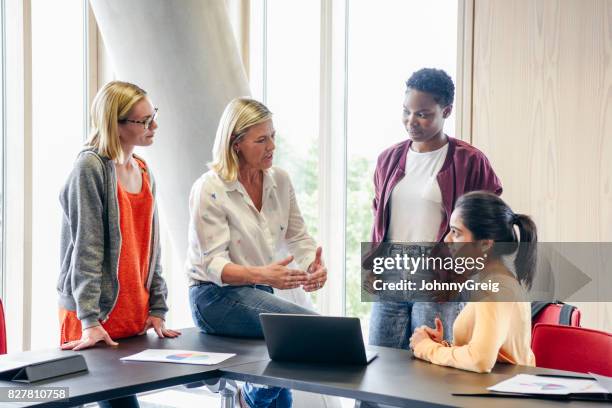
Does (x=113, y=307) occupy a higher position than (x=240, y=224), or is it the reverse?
(x=240, y=224)

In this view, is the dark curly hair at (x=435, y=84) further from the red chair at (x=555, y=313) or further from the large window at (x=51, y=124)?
the large window at (x=51, y=124)

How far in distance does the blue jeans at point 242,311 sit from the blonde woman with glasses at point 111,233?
0.54ft

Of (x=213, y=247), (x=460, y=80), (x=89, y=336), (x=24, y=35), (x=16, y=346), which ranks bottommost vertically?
(x=16, y=346)

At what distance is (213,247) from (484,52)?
2021 mm

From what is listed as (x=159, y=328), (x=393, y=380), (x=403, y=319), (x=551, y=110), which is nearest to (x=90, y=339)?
(x=159, y=328)

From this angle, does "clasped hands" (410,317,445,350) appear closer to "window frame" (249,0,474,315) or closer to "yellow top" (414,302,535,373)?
"yellow top" (414,302,535,373)

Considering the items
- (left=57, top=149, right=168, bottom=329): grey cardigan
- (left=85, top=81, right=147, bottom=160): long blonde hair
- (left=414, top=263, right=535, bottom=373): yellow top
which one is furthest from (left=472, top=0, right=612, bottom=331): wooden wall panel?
(left=57, top=149, right=168, bottom=329): grey cardigan

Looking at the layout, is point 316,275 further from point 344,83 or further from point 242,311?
point 344,83

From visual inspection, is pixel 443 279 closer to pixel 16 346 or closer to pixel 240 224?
pixel 240 224

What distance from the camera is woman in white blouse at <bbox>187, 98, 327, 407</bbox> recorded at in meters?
2.79

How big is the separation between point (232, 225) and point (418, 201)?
0.78 metres

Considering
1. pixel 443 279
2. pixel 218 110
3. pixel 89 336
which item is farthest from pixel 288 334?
pixel 218 110

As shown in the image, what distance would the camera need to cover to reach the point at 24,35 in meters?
4.77

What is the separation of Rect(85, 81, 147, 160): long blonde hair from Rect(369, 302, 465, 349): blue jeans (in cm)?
120
